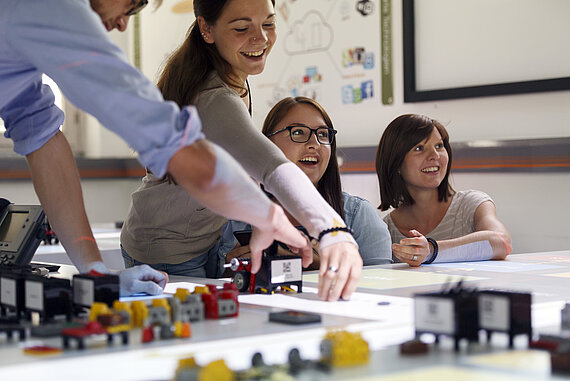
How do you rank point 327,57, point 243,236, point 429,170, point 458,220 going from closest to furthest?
point 243,236 → point 458,220 → point 429,170 → point 327,57

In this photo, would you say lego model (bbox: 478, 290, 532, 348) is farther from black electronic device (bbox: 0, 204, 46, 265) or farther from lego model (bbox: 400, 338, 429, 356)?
black electronic device (bbox: 0, 204, 46, 265)

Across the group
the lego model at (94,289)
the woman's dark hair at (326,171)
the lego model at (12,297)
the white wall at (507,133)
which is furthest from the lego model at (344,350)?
the white wall at (507,133)

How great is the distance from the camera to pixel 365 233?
231cm

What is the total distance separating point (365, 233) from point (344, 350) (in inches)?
58.7

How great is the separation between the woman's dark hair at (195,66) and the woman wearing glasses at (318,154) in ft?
2.16

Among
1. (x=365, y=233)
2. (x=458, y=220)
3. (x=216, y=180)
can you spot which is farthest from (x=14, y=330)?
(x=458, y=220)

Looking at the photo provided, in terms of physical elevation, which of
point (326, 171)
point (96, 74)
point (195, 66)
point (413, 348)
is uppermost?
point (195, 66)

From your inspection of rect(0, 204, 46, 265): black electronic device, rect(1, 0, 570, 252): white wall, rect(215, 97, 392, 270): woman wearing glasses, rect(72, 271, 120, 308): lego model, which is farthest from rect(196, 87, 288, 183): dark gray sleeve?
rect(1, 0, 570, 252): white wall

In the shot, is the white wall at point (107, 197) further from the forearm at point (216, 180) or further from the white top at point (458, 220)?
the forearm at point (216, 180)

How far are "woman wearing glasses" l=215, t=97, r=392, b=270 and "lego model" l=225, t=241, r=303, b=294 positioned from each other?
82 centimetres

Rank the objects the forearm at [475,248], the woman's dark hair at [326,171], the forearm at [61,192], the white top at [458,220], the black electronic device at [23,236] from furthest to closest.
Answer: the white top at [458,220] < the woman's dark hair at [326,171] < the forearm at [475,248] < the black electronic device at [23,236] < the forearm at [61,192]

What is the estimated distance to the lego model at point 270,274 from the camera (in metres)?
1.44

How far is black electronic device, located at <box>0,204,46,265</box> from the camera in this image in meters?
1.78

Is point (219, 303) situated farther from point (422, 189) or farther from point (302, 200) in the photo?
point (422, 189)
